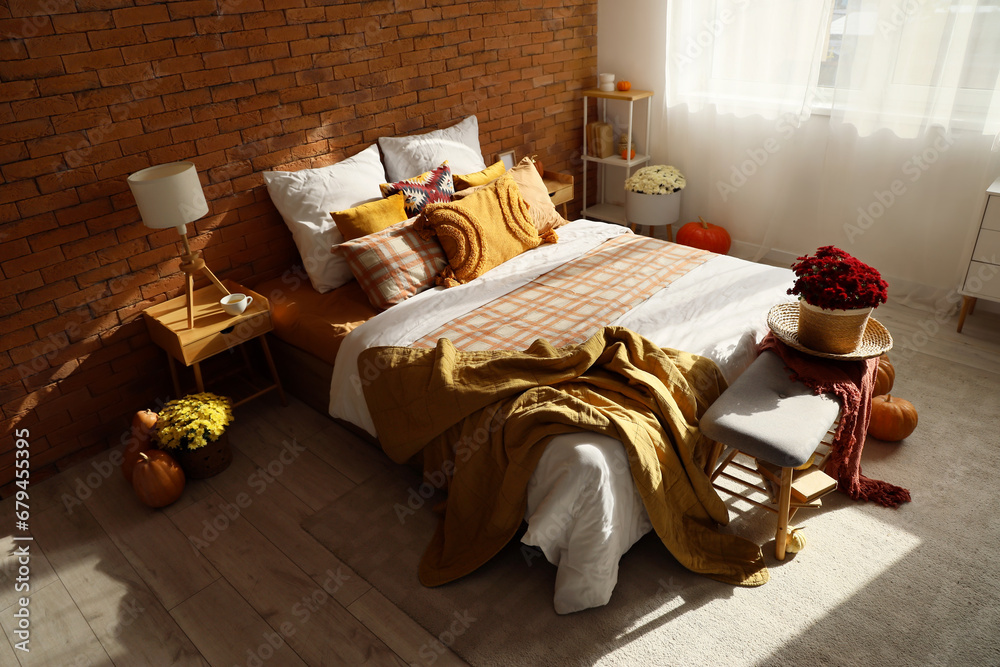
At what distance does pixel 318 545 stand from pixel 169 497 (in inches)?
28.2

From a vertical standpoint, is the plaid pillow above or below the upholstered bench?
above

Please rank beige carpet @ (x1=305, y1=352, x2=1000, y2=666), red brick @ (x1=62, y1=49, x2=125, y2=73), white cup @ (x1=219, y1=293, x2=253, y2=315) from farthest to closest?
white cup @ (x1=219, y1=293, x2=253, y2=315)
red brick @ (x1=62, y1=49, x2=125, y2=73)
beige carpet @ (x1=305, y1=352, x2=1000, y2=666)

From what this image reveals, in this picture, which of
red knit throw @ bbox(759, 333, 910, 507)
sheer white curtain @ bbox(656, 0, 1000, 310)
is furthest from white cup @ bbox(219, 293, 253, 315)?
sheer white curtain @ bbox(656, 0, 1000, 310)

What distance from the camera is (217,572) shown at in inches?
94.6

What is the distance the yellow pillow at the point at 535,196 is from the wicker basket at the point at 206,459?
188 cm

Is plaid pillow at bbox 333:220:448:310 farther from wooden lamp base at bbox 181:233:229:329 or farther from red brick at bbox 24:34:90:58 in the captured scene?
red brick at bbox 24:34:90:58

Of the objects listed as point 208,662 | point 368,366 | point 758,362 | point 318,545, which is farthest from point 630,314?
point 208,662

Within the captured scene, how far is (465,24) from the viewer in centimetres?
392

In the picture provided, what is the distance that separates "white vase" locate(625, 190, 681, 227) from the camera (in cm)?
441

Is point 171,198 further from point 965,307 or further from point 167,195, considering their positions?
point 965,307

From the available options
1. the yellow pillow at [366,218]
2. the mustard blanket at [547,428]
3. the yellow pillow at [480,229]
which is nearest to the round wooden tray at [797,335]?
the mustard blanket at [547,428]

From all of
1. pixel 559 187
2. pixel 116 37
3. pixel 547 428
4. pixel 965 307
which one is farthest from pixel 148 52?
pixel 965 307

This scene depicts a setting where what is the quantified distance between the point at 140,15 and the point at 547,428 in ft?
7.75

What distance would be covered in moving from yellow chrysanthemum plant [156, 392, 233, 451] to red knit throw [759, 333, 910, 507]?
7.35ft
